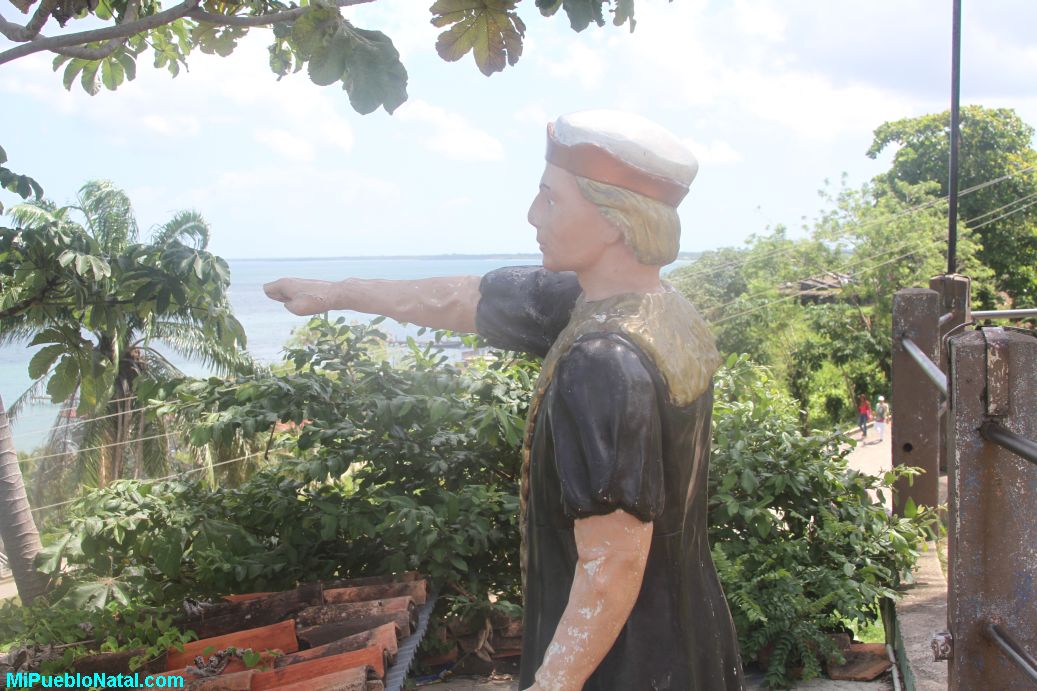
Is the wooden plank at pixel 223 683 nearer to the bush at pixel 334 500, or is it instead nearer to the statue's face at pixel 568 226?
the bush at pixel 334 500

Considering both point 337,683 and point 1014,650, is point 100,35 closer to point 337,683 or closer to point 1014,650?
point 337,683

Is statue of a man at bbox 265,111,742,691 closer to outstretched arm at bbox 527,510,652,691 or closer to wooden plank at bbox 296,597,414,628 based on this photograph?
outstretched arm at bbox 527,510,652,691

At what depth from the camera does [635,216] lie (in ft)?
5.71

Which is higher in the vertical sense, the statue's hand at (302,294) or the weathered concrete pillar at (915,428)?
the statue's hand at (302,294)

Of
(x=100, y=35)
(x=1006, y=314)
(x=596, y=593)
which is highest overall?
(x=100, y=35)

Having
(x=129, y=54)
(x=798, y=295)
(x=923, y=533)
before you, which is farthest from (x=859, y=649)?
(x=798, y=295)

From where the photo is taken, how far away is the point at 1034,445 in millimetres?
1626

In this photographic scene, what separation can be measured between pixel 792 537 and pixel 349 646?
2.08 meters

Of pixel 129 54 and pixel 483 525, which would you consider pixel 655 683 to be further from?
pixel 129 54

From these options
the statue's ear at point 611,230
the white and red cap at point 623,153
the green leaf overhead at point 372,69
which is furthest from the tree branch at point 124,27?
the statue's ear at point 611,230

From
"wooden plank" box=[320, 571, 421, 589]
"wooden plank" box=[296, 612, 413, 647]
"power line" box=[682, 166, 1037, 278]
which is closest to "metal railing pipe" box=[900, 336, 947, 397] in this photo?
"wooden plank" box=[296, 612, 413, 647]

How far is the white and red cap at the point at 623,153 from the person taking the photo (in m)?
1.72

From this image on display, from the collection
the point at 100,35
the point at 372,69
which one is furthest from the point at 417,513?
the point at 100,35

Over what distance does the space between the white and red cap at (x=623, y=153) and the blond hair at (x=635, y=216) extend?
12 millimetres
